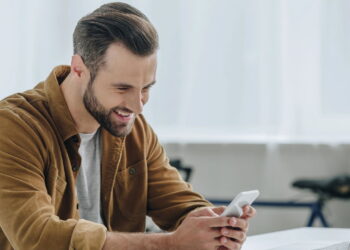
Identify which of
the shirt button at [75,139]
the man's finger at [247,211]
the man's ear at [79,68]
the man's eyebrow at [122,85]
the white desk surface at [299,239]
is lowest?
the white desk surface at [299,239]

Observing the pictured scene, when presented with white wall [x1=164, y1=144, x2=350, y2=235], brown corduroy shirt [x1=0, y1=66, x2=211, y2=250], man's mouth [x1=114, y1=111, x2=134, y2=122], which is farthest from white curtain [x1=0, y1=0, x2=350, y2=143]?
man's mouth [x1=114, y1=111, x2=134, y2=122]

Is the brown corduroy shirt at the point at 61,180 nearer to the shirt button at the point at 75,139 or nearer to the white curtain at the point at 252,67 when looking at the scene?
the shirt button at the point at 75,139

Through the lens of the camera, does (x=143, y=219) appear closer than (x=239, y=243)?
No

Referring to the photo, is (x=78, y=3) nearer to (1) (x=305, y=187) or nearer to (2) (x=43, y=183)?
(1) (x=305, y=187)

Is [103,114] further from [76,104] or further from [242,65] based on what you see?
[242,65]

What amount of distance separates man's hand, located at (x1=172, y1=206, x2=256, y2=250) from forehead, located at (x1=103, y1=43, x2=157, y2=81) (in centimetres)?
38

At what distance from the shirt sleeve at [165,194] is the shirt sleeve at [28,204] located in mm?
422

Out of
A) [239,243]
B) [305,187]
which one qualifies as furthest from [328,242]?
[305,187]

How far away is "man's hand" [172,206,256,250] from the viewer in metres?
1.28

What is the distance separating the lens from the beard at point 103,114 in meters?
1.55

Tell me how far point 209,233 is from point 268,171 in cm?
252

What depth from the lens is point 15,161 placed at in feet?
4.48

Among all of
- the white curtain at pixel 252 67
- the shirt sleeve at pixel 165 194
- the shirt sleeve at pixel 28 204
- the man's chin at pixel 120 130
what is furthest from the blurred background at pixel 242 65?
the shirt sleeve at pixel 28 204

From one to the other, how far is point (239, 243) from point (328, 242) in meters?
0.23
